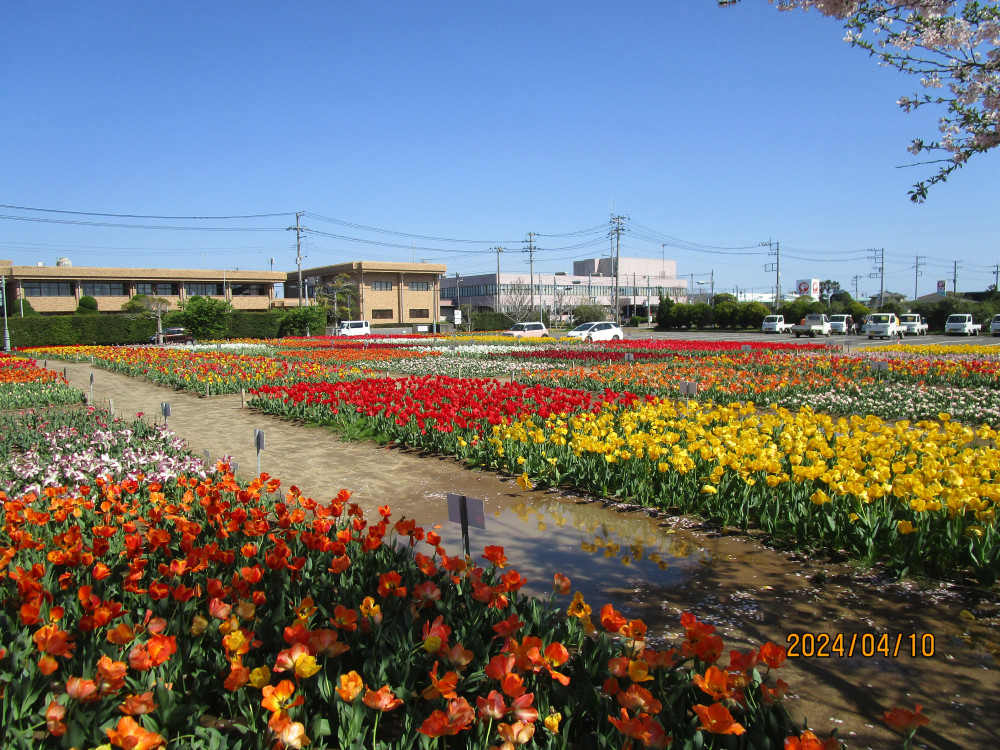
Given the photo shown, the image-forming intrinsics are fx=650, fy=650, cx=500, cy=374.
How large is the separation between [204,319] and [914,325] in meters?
53.7

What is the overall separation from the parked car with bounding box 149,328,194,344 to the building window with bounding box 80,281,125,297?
70.2 ft

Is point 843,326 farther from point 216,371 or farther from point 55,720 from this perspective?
point 55,720

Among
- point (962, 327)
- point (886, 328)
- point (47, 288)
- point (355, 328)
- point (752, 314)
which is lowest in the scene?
point (962, 327)

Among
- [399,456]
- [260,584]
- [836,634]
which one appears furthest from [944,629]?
[399,456]

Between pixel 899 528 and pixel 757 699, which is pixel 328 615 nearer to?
pixel 757 699

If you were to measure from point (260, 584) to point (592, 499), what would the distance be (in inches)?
140

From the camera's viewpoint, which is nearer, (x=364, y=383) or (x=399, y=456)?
(x=399, y=456)

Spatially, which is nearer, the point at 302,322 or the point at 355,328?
the point at 355,328

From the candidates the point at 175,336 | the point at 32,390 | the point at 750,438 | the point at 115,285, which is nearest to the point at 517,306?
the point at 115,285

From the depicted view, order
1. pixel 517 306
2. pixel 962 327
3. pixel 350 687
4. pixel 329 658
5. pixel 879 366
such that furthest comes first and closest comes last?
pixel 517 306 < pixel 962 327 < pixel 879 366 < pixel 329 658 < pixel 350 687

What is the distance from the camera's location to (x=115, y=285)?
62.5 meters

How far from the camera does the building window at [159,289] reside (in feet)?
211

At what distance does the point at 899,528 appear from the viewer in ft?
13.9

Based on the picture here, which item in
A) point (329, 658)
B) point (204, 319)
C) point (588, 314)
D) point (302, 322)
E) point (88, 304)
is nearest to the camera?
point (329, 658)
